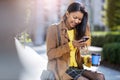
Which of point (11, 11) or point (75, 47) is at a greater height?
point (11, 11)

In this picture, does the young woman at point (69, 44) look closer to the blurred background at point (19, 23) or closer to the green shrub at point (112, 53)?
Answer: the blurred background at point (19, 23)

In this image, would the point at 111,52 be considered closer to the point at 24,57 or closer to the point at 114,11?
the point at 114,11

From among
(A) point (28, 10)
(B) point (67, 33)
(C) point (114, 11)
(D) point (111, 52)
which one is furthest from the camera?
(C) point (114, 11)

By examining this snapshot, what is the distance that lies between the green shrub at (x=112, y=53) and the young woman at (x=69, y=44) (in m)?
7.24

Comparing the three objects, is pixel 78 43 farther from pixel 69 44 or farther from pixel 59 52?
pixel 59 52

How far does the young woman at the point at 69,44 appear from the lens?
10.7 feet

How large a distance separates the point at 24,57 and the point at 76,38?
55 centimetres

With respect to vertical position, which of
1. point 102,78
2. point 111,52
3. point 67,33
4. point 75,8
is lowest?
point 111,52

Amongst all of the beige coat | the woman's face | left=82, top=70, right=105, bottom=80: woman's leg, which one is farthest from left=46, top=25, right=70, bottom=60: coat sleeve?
left=82, top=70, right=105, bottom=80: woman's leg

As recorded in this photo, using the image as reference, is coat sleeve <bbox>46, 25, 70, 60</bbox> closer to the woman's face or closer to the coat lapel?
the coat lapel

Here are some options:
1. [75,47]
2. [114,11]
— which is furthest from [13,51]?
[114,11]

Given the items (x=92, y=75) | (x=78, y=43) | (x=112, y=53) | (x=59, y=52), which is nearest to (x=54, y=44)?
(x=59, y=52)

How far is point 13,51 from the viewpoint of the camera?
3.53 m

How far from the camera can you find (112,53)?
10883 millimetres
